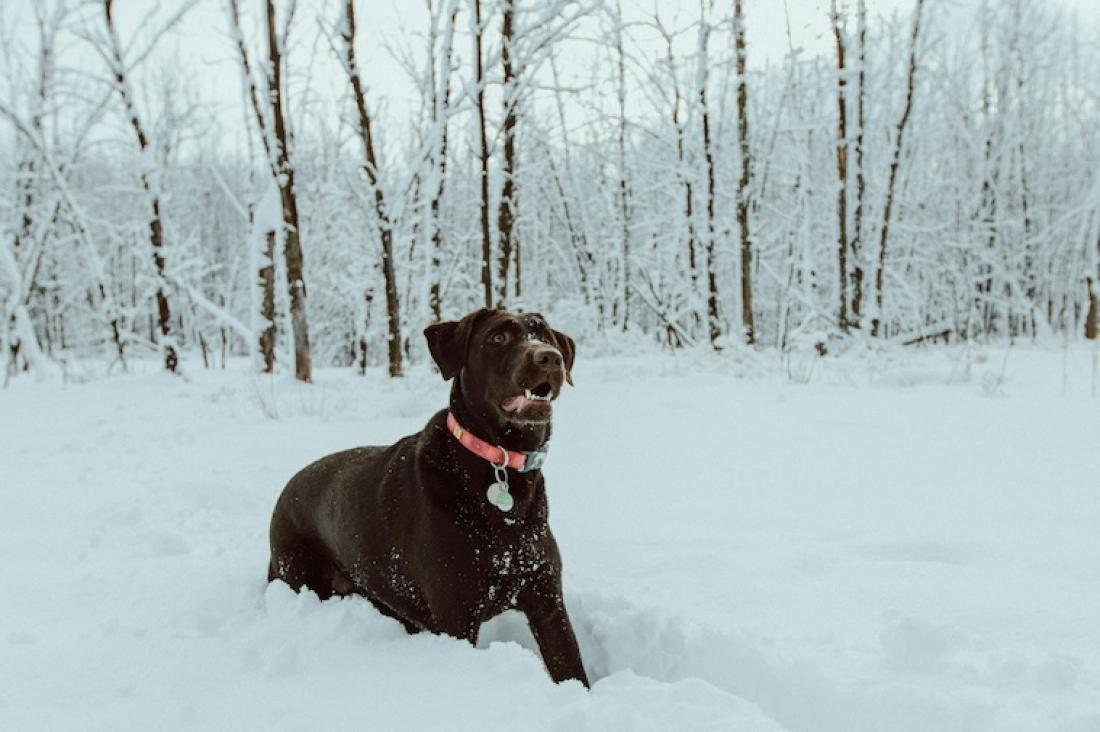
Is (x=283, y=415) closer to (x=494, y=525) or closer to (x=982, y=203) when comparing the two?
(x=494, y=525)

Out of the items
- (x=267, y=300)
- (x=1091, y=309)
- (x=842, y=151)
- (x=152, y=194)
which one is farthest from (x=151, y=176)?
(x=1091, y=309)

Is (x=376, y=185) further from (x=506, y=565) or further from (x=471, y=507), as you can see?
(x=506, y=565)

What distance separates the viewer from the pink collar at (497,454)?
2.60m

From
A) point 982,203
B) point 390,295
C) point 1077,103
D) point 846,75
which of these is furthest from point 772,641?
point 1077,103

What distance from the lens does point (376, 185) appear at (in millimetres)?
12234

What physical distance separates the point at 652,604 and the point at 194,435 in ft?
18.8

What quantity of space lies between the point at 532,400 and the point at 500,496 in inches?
14.3

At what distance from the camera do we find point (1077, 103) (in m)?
27.5

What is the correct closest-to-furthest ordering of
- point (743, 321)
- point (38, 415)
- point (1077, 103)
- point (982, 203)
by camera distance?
point (38, 415) < point (743, 321) < point (982, 203) < point (1077, 103)

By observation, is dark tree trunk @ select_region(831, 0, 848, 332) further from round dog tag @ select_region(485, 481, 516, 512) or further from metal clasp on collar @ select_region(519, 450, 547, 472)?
round dog tag @ select_region(485, 481, 516, 512)

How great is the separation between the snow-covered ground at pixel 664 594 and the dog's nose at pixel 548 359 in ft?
3.17

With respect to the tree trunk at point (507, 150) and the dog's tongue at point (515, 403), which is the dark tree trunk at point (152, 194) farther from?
the dog's tongue at point (515, 403)

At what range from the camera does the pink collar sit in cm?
260

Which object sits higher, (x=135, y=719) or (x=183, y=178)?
(x=183, y=178)
